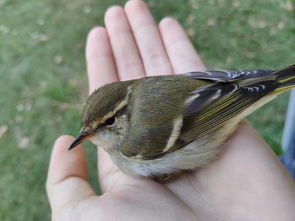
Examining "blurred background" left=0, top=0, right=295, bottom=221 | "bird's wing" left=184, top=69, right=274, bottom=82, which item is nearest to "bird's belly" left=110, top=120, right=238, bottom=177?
"bird's wing" left=184, top=69, right=274, bottom=82

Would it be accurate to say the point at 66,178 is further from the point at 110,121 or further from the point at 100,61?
the point at 100,61

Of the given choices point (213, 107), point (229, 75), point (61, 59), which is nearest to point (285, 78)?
point (229, 75)

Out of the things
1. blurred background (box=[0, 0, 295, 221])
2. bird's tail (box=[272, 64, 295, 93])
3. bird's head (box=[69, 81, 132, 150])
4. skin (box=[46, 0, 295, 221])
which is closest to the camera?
skin (box=[46, 0, 295, 221])

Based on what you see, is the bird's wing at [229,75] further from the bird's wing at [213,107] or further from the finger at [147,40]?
the finger at [147,40]

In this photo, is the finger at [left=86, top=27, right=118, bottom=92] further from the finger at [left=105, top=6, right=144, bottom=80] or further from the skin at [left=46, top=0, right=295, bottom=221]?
the skin at [left=46, top=0, right=295, bottom=221]

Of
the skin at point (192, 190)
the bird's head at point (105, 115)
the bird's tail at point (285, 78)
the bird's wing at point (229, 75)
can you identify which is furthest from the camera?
the bird's wing at point (229, 75)

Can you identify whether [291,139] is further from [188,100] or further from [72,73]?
[72,73]

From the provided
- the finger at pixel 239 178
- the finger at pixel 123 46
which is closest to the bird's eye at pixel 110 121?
the finger at pixel 239 178
